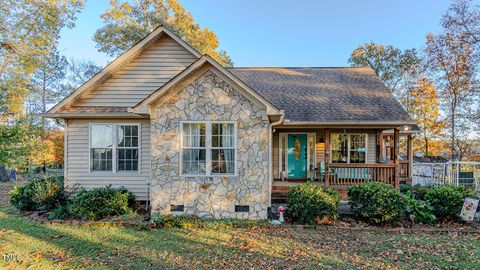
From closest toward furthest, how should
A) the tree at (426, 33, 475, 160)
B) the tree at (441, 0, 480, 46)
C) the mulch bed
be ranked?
1. the mulch bed
2. the tree at (441, 0, 480, 46)
3. the tree at (426, 33, 475, 160)

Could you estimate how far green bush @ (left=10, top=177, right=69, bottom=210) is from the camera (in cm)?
773

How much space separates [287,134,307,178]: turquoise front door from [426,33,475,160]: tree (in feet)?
52.4

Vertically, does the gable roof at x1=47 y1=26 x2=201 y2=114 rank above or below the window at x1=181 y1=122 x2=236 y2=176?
above

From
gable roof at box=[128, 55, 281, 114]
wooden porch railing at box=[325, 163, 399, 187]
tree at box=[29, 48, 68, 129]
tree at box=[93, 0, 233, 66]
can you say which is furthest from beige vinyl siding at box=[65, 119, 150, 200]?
tree at box=[29, 48, 68, 129]

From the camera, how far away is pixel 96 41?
73.6ft

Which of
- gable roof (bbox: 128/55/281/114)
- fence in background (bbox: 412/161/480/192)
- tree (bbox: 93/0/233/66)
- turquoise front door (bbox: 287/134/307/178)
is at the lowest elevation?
fence in background (bbox: 412/161/480/192)

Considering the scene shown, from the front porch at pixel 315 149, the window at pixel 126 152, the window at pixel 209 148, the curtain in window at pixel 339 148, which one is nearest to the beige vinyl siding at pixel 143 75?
the window at pixel 126 152

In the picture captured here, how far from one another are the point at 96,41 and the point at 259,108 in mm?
21936

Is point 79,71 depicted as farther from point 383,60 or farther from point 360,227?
point 383,60

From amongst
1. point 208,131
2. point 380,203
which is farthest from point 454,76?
point 208,131

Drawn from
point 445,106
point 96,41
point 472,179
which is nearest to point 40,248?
point 472,179

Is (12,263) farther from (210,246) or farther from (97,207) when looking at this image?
(210,246)

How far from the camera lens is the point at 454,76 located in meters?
19.4

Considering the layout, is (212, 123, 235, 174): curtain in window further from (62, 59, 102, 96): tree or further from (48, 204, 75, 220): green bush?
(62, 59, 102, 96): tree
